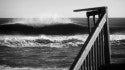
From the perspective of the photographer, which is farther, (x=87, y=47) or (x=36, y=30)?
(x=36, y=30)

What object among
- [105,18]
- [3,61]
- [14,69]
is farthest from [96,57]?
[3,61]

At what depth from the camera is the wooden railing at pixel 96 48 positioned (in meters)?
2.54

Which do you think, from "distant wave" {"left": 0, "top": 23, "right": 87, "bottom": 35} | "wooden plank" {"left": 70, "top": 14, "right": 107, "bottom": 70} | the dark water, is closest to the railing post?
"wooden plank" {"left": 70, "top": 14, "right": 107, "bottom": 70}

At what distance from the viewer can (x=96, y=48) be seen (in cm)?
279

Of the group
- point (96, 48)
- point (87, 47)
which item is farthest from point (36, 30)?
point (87, 47)

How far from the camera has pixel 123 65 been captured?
2582 mm

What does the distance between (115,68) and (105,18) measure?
0.64 m

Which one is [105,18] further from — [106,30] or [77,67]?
[77,67]

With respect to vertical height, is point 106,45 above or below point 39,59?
above

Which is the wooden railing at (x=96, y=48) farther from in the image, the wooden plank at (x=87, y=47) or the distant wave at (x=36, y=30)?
the distant wave at (x=36, y=30)

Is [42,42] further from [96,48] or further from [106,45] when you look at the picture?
[96,48]

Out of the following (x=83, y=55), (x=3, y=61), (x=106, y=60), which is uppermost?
(x=83, y=55)

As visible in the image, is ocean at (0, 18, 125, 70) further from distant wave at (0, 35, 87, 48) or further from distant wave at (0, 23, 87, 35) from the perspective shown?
distant wave at (0, 23, 87, 35)

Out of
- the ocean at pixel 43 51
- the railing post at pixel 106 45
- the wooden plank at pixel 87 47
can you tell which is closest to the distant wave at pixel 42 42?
the ocean at pixel 43 51
